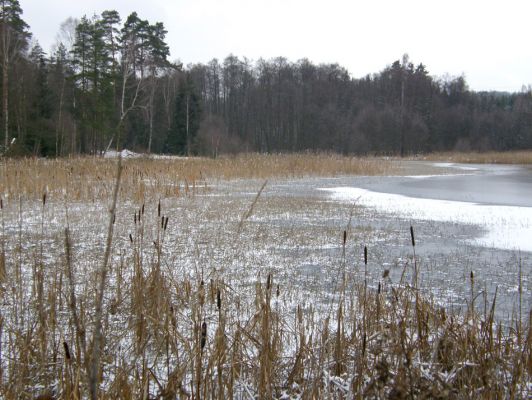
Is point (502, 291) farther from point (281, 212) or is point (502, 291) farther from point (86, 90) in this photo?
point (86, 90)

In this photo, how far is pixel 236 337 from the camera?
1.91m

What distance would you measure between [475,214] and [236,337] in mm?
6806

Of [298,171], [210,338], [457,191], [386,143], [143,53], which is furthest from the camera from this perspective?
[386,143]

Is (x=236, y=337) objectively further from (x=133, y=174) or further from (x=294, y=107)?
(x=294, y=107)

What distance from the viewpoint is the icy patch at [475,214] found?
5.53m

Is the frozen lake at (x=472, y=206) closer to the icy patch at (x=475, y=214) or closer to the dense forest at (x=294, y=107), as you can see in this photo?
the icy patch at (x=475, y=214)

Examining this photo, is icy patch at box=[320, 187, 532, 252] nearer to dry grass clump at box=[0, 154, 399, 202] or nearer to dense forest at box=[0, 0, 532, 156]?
dry grass clump at box=[0, 154, 399, 202]

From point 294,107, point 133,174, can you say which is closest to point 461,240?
point 133,174

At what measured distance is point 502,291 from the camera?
11.5ft

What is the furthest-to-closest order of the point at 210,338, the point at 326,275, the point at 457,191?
the point at 457,191 < the point at 326,275 < the point at 210,338

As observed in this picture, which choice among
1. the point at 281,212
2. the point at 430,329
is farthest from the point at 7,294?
the point at 281,212

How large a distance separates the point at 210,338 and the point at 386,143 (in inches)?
2028

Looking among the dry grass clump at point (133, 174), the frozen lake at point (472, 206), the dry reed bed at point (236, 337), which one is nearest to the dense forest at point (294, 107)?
the dry grass clump at point (133, 174)

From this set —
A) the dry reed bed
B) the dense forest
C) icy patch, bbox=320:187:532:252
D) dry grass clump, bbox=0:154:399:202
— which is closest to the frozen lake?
icy patch, bbox=320:187:532:252
